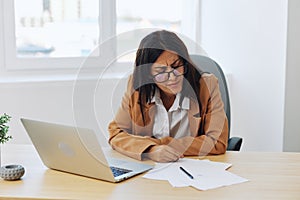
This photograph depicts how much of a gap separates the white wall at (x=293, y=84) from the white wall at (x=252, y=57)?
0.03m

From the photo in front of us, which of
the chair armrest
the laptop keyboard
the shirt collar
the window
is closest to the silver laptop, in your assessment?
the laptop keyboard

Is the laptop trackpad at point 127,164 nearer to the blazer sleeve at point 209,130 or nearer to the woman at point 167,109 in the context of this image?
the woman at point 167,109

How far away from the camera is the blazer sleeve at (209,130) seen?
1.95 m

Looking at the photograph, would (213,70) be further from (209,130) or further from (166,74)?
(166,74)

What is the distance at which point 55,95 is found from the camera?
9.89ft

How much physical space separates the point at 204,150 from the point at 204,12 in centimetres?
166

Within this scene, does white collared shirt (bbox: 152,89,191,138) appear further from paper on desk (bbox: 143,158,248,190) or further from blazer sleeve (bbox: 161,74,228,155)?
paper on desk (bbox: 143,158,248,190)

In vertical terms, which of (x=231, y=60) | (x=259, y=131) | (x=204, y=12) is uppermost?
(x=204, y=12)

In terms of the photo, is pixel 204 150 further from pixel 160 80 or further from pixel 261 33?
pixel 261 33

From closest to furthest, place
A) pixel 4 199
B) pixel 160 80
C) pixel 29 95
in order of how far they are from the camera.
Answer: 1. pixel 4 199
2. pixel 160 80
3. pixel 29 95

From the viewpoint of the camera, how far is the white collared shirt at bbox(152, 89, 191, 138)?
6.54 feet

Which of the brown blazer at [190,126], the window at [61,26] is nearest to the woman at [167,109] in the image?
the brown blazer at [190,126]

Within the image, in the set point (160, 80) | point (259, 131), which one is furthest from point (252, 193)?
point (259, 131)

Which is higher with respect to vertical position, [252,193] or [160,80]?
[160,80]
